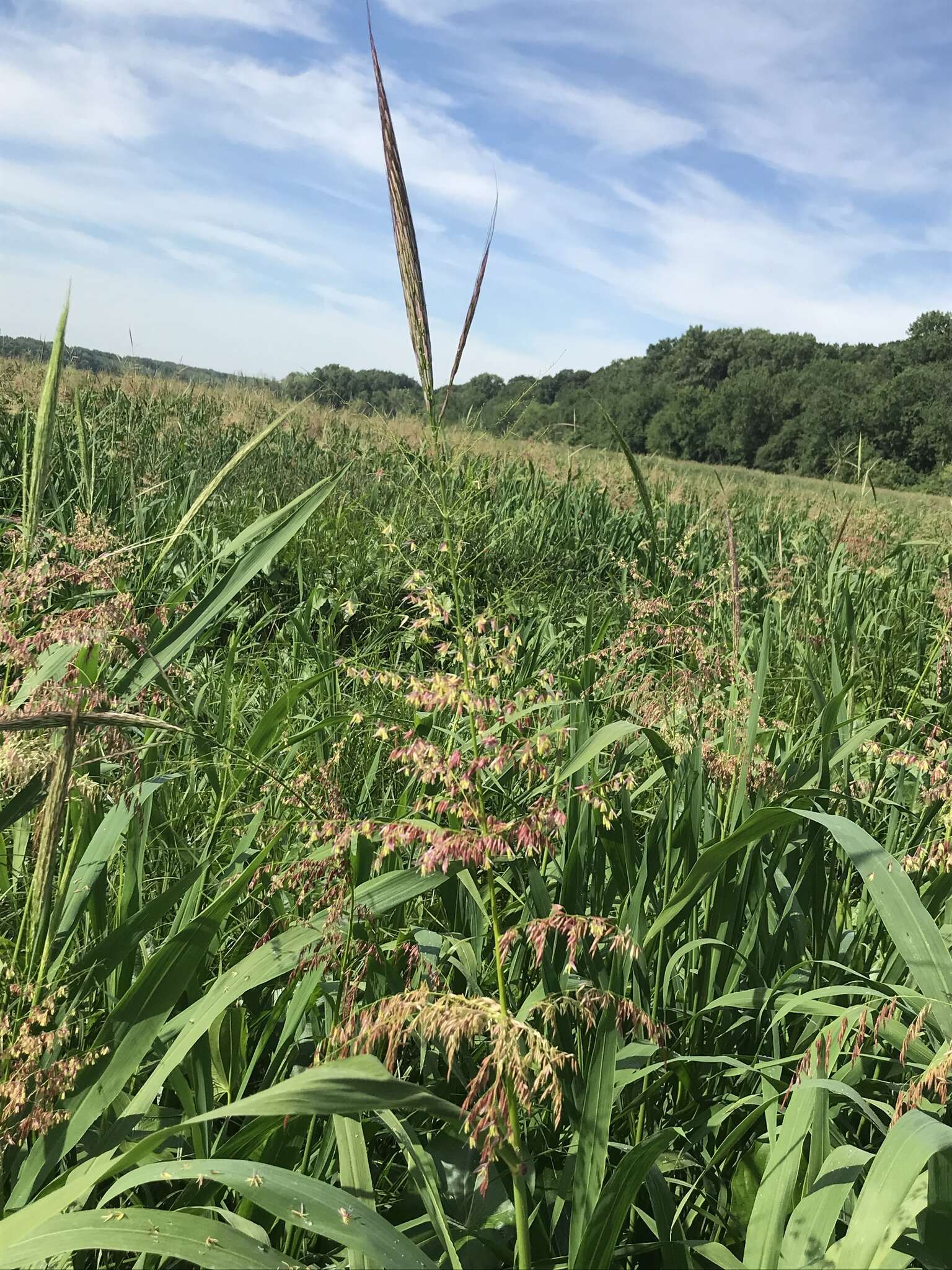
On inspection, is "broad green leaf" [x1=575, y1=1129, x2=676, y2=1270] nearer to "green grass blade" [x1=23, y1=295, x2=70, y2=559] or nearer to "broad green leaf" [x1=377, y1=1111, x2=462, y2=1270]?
"broad green leaf" [x1=377, y1=1111, x2=462, y2=1270]

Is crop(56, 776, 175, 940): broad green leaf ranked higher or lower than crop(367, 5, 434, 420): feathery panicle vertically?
lower

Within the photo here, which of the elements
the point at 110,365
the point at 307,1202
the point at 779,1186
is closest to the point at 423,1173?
the point at 307,1202

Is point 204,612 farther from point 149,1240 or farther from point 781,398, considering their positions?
point 781,398

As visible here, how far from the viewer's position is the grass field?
86 cm

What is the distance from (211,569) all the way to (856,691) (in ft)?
8.74

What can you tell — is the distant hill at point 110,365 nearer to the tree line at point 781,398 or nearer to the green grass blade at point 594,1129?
the green grass blade at point 594,1129

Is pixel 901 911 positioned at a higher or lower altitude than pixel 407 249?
lower

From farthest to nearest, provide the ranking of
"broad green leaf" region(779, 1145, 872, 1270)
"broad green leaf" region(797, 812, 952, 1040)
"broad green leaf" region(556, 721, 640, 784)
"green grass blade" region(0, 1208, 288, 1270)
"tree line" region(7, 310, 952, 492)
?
"tree line" region(7, 310, 952, 492), "broad green leaf" region(556, 721, 640, 784), "broad green leaf" region(797, 812, 952, 1040), "broad green leaf" region(779, 1145, 872, 1270), "green grass blade" region(0, 1208, 288, 1270)

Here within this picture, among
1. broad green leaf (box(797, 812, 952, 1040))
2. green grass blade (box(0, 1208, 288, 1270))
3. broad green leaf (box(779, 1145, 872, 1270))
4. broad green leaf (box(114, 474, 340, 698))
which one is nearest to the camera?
green grass blade (box(0, 1208, 288, 1270))

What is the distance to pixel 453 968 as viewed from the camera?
1525mm

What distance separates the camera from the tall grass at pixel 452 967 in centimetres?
86

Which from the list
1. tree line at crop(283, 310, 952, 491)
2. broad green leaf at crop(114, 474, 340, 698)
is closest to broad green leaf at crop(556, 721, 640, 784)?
broad green leaf at crop(114, 474, 340, 698)

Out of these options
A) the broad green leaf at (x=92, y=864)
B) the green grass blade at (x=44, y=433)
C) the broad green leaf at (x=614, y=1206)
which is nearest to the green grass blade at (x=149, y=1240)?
the broad green leaf at (x=614, y=1206)

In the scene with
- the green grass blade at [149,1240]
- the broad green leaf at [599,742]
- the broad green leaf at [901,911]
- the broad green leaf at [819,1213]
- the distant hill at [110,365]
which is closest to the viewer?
the green grass blade at [149,1240]
